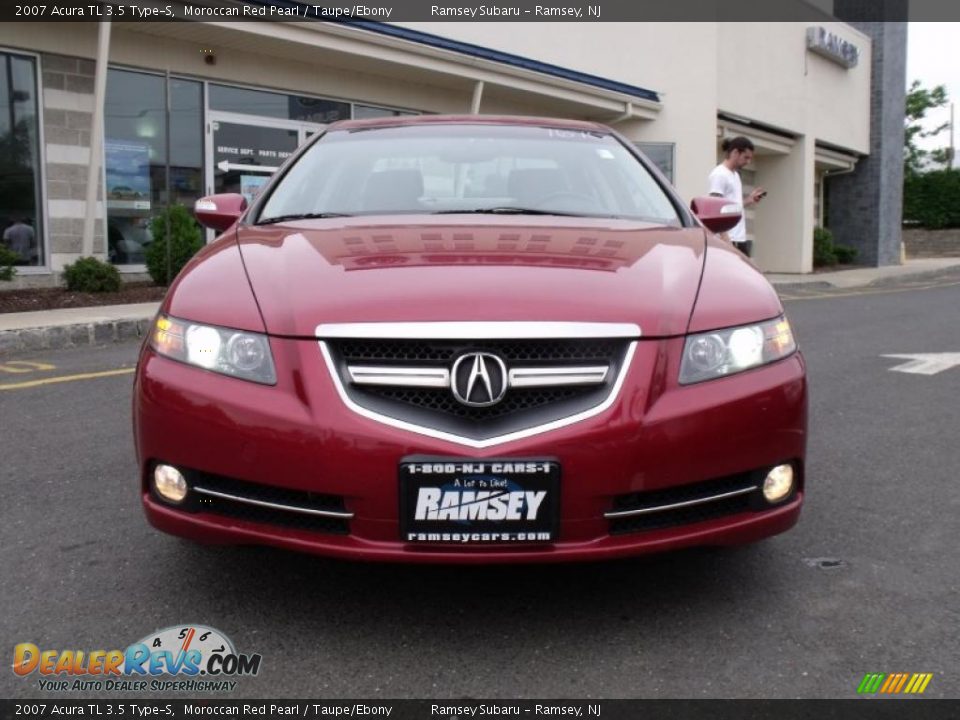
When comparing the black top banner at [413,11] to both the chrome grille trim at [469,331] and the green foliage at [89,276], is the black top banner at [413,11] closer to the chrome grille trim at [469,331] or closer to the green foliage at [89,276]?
the green foliage at [89,276]

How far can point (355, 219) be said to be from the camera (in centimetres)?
312

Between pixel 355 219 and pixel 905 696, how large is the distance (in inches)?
82.8

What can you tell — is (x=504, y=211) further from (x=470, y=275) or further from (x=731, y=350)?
(x=731, y=350)

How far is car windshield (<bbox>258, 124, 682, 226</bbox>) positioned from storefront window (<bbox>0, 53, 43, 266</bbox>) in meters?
7.74

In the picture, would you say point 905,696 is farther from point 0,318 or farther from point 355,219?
point 0,318

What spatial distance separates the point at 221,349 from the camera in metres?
2.35

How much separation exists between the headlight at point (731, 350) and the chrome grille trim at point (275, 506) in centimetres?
89

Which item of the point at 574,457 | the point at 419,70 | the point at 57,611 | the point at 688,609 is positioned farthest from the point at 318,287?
the point at 419,70

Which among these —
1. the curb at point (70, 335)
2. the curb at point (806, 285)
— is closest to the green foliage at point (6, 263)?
the curb at point (70, 335)

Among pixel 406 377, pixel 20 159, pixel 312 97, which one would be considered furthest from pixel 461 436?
pixel 312 97

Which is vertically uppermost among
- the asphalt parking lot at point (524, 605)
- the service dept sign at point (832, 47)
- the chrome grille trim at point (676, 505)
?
the service dept sign at point (832, 47)

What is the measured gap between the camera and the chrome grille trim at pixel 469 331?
2180 millimetres

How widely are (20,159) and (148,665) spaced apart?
9573mm
